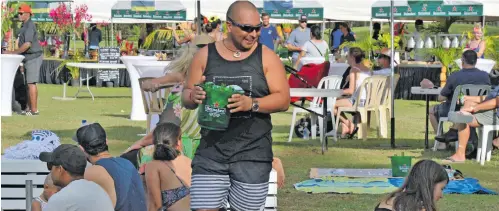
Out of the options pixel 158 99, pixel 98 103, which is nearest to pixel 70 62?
pixel 98 103

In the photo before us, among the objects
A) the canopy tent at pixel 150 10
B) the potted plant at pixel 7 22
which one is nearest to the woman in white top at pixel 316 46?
the potted plant at pixel 7 22

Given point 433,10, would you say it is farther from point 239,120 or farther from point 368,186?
point 239,120

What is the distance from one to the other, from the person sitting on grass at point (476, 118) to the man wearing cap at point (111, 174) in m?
6.05

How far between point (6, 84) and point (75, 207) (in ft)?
41.1

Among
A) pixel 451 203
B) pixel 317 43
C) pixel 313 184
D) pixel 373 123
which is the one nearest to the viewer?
pixel 451 203

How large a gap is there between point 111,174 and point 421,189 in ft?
5.11

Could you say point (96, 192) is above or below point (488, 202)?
above

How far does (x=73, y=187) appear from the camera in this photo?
5004 millimetres

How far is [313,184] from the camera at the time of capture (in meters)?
9.95

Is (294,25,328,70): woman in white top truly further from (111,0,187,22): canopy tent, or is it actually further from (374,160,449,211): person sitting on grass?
(374,160,449,211): person sitting on grass

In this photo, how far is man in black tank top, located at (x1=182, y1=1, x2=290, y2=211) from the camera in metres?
5.31

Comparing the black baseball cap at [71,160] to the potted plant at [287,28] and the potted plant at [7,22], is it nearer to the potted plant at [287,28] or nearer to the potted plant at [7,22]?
the potted plant at [7,22]

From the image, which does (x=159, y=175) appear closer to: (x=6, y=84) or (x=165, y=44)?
(x=6, y=84)

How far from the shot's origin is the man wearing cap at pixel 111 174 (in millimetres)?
5809
